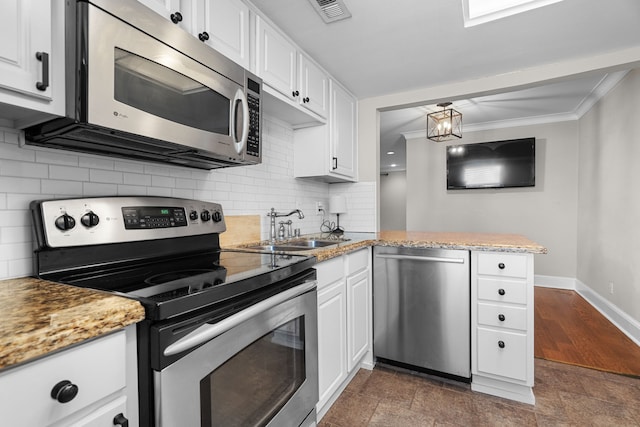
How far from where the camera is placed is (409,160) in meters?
5.56

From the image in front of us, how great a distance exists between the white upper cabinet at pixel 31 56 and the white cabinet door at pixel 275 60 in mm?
952

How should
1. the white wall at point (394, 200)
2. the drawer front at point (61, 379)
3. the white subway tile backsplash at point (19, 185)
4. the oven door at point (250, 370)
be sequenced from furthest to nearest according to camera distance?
the white wall at point (394, 200) < the white subway tile backsplash at point (19, 185) < the oven door at point (250, 370) < the drawer front at point (61, 379)

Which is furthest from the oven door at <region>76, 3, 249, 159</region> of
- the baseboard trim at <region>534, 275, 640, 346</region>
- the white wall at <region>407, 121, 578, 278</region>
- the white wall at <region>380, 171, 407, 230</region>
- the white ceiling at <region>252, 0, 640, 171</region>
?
the white wall at <region>380, 171, 407, 230</region>

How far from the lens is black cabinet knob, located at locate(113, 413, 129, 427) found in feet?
2.24

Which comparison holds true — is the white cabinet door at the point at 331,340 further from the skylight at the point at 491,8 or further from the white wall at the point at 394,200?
the white wall at the point at 394,200

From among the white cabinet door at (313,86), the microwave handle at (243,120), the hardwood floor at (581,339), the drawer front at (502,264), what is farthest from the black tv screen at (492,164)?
the microwave handle at (243,120)

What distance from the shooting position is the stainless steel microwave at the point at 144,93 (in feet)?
2.90

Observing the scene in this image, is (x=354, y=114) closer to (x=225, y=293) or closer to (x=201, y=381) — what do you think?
(x=225, y=293)

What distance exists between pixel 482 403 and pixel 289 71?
2.34 m

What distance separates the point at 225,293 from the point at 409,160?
5.10m

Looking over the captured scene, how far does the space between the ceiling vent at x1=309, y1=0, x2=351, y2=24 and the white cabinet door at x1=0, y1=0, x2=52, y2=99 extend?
125cm

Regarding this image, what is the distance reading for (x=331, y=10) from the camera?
176 centimetres

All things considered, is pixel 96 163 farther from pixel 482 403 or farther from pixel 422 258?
pixel 482 403

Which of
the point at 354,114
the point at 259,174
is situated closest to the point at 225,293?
the point at 259,174
